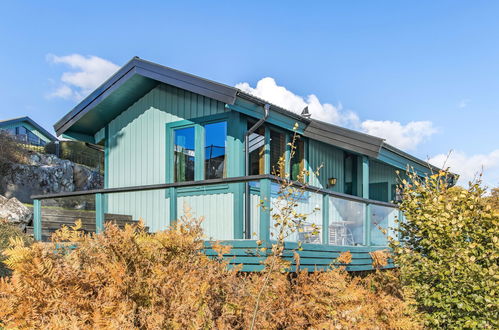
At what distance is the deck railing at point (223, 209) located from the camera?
6555mm

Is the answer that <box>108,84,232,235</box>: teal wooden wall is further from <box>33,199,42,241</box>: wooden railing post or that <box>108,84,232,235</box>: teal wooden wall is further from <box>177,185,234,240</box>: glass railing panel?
<box>33,199,42,241</box>: wooden railing post

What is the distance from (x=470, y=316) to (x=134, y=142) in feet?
28.1

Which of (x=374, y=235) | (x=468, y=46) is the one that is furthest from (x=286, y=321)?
(x=468, y=46)

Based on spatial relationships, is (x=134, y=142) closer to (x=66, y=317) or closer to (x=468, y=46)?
(x=66, y=317)

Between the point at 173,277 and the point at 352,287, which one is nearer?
the point at 173,277

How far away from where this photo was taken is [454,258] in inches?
227

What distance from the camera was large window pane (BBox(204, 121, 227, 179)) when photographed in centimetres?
955

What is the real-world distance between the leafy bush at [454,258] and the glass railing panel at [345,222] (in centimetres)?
137

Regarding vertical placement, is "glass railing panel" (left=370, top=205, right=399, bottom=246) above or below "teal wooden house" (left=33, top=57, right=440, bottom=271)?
below

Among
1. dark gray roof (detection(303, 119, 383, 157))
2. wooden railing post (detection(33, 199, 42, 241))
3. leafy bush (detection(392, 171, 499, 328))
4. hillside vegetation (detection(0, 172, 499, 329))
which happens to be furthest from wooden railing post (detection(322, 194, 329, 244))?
wooden railing post (detection(33, 199, 42, 241))

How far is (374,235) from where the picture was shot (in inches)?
339

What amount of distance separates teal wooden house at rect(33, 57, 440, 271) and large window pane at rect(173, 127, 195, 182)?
0.08 feet

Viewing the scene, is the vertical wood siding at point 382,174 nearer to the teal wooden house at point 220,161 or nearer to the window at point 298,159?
the teal wooden house at point 220,161

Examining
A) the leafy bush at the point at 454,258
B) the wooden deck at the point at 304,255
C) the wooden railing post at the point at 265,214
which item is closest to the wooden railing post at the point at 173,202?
the wooden deck at the point at 304,255
